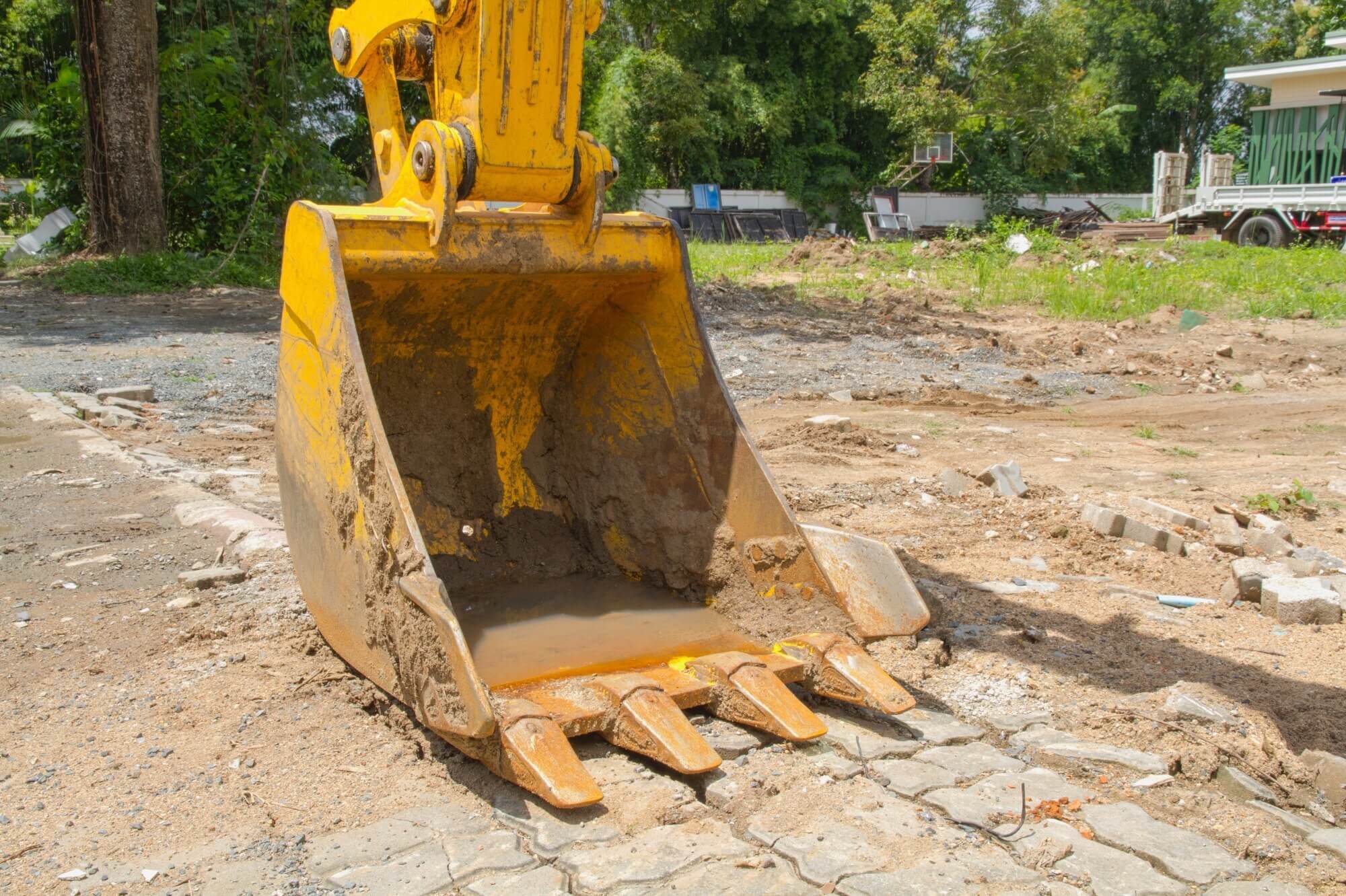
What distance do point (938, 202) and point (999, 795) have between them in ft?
101

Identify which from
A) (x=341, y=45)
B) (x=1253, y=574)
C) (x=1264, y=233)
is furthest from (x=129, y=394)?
(x=1264, y=233)

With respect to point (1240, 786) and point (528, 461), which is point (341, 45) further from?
point (1240, 786)

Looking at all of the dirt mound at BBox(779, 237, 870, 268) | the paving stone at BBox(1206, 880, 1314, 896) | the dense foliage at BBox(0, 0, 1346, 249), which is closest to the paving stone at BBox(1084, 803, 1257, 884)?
the paving stone at BBox(1206, 880, 1314, 896)

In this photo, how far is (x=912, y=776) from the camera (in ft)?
9.76

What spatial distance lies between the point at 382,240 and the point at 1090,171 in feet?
123

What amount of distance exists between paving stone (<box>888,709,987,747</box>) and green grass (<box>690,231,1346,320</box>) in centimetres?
1102

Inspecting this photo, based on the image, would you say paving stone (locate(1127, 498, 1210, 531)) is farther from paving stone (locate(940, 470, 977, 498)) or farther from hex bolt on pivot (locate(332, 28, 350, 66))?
hex bolt on pivot (locate(332, 28, 350, 66))

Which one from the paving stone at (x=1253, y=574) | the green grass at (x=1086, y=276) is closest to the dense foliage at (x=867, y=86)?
the green grass at (x=1086, y=276)

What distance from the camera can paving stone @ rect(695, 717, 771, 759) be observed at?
3066mm

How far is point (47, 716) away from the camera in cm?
324

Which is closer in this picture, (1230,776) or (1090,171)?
(1230,776)

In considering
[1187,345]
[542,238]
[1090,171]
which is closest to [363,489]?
[542,238]

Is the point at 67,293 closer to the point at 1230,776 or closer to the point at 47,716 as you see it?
the point at 47,716

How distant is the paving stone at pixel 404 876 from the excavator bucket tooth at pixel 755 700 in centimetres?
87
